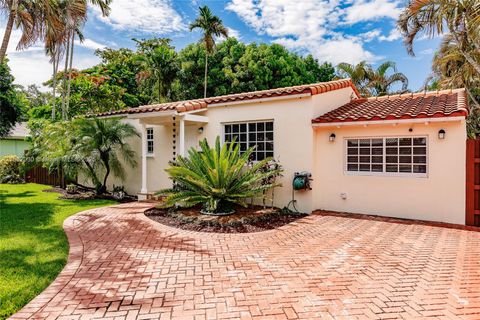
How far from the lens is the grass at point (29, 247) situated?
473cm

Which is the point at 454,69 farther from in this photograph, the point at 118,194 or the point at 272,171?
the point at 118,194

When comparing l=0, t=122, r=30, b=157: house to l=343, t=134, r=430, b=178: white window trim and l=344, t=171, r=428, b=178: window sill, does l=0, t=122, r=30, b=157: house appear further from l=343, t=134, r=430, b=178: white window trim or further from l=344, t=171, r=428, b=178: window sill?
l=344, t=171, r=428, b=178: window sill

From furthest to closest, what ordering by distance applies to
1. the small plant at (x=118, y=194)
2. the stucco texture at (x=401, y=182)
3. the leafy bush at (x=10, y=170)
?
the leafy bush at (x=10, y=170), the small plant at (x=118, y=194), the stucco texture at (x=401, y=182)

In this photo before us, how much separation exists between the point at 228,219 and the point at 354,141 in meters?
5.22

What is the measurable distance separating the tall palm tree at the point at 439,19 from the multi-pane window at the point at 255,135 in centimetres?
679

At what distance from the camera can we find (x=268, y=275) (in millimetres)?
5348

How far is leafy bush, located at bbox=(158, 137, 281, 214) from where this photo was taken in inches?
388

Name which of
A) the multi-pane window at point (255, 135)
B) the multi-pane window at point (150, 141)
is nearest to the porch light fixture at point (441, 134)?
the multi-pane window at point (255, 135)

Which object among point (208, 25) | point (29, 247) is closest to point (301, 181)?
point (29, 247)

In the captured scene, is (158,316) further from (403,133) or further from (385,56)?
(385,56)

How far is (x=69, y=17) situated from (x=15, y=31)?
8118 millimetres

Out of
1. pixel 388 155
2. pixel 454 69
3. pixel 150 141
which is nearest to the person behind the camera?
pixel 388 155

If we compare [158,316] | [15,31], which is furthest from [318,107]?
[15,31]

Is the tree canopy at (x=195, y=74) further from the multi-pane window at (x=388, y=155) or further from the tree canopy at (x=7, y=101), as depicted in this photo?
the multi-pane window at (x=388, y=155)
